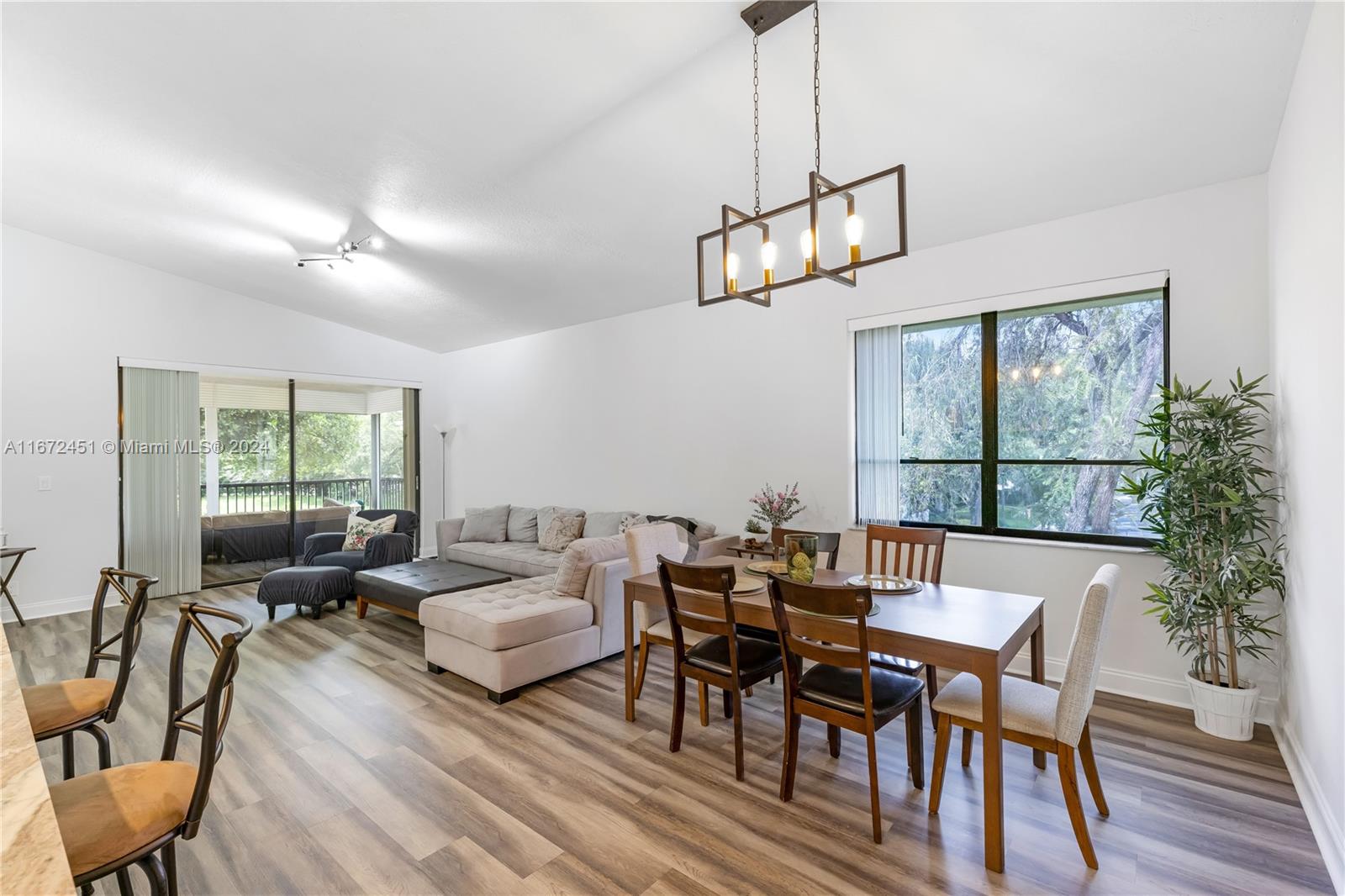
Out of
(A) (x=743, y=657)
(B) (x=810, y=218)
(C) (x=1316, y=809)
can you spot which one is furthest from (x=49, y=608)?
(C) (x=1316, y=809)

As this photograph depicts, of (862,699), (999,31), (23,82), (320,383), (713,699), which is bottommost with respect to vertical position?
(713,699)

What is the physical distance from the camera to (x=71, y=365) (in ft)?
18.9

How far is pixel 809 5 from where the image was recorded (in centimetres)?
239

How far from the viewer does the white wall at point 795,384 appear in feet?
10.8

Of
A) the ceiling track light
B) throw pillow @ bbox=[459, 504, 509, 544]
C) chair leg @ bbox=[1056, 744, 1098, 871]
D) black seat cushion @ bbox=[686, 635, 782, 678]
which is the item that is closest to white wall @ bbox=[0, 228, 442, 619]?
the ceiling track light

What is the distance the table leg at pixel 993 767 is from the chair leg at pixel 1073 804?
0.23 meters

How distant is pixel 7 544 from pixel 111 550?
696 millimetres

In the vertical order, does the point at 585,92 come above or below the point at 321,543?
above

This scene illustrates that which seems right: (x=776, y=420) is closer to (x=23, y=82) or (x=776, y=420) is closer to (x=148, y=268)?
(x=23, y=82)

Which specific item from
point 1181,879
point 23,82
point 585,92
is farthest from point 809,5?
point 23,82

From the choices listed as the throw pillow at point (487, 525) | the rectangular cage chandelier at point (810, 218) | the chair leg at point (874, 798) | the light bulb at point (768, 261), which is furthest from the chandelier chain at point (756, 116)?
the throw pillow at point (487, 525)

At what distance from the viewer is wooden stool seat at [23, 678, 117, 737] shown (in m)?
2.00

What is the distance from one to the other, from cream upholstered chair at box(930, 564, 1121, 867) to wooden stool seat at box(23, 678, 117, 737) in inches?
115

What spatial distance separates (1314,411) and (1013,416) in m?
1.73
